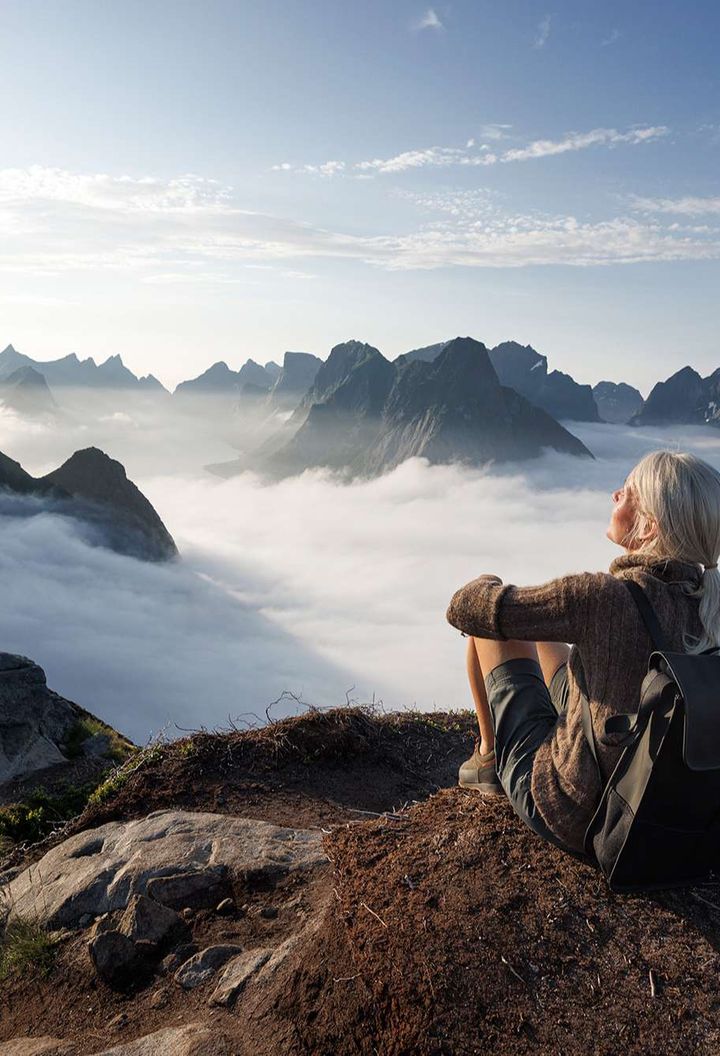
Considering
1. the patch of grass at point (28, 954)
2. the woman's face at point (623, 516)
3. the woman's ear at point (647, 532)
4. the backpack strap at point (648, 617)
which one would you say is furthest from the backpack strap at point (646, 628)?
the patch of grass at point (28, 954)

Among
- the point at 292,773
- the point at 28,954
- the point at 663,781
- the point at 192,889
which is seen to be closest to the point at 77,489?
the point at 292,773

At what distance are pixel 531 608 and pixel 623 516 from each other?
3.03ft

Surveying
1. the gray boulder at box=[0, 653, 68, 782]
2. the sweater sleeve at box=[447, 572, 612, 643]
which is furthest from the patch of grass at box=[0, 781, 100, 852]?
the sweater sleeve at box=[447, 572, 612, 643]

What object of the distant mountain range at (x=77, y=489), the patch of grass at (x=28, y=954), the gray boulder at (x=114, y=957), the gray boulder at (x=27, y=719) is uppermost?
the gray boulder at (x=114, y=957)

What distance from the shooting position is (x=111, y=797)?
848 centimetres

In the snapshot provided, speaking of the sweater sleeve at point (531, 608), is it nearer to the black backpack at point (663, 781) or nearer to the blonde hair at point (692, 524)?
the black backpack at point (663, 781)

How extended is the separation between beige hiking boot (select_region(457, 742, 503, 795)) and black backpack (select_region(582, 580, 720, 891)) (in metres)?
1.12

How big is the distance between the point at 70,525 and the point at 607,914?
188728 millimetres

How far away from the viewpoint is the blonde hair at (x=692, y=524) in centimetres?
420

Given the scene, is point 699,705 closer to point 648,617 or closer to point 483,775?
point 648,617

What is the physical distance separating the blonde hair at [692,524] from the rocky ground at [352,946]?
1.78 m

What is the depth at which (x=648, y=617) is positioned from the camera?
4.10 meters

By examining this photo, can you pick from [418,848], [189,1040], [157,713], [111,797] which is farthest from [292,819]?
[157,713]

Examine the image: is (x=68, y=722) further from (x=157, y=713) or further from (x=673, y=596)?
(x=157, y=713)
